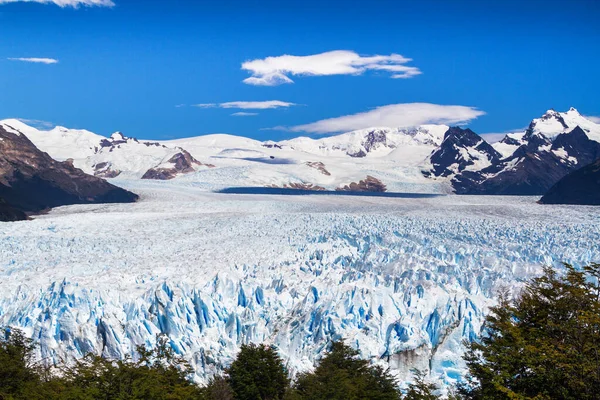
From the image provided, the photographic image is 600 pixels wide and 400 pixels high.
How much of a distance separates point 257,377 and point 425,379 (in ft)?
20.2

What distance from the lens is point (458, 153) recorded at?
18000 centimetres

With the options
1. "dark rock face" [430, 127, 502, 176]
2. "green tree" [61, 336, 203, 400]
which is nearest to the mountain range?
"dark rock face" [430, 127, 502, 176]

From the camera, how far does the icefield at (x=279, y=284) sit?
933 inches

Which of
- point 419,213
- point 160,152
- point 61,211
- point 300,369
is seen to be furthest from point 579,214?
point 160,152

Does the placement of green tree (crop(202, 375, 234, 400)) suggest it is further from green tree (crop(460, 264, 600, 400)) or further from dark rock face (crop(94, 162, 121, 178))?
dark rock face (crop(94, 162, 121, 178))

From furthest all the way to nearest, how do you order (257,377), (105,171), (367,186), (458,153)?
1. (458,153)
2. (105,171)
3. (367,186)
4. (257,377)

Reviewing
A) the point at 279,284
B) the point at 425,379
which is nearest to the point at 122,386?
the point at 425,379

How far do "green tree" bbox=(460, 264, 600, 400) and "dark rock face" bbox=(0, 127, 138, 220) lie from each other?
57953mm

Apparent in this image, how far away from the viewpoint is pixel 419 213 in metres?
45.9

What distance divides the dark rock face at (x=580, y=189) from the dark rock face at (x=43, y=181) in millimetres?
53723

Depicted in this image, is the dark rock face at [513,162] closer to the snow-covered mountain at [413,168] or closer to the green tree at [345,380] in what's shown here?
the snow-covered mountain at [413,168]

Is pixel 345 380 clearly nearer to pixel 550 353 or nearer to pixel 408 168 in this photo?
pixel 550 353

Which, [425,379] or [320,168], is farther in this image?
[320,168]

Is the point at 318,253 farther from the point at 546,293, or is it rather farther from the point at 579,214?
the point at 579,214
